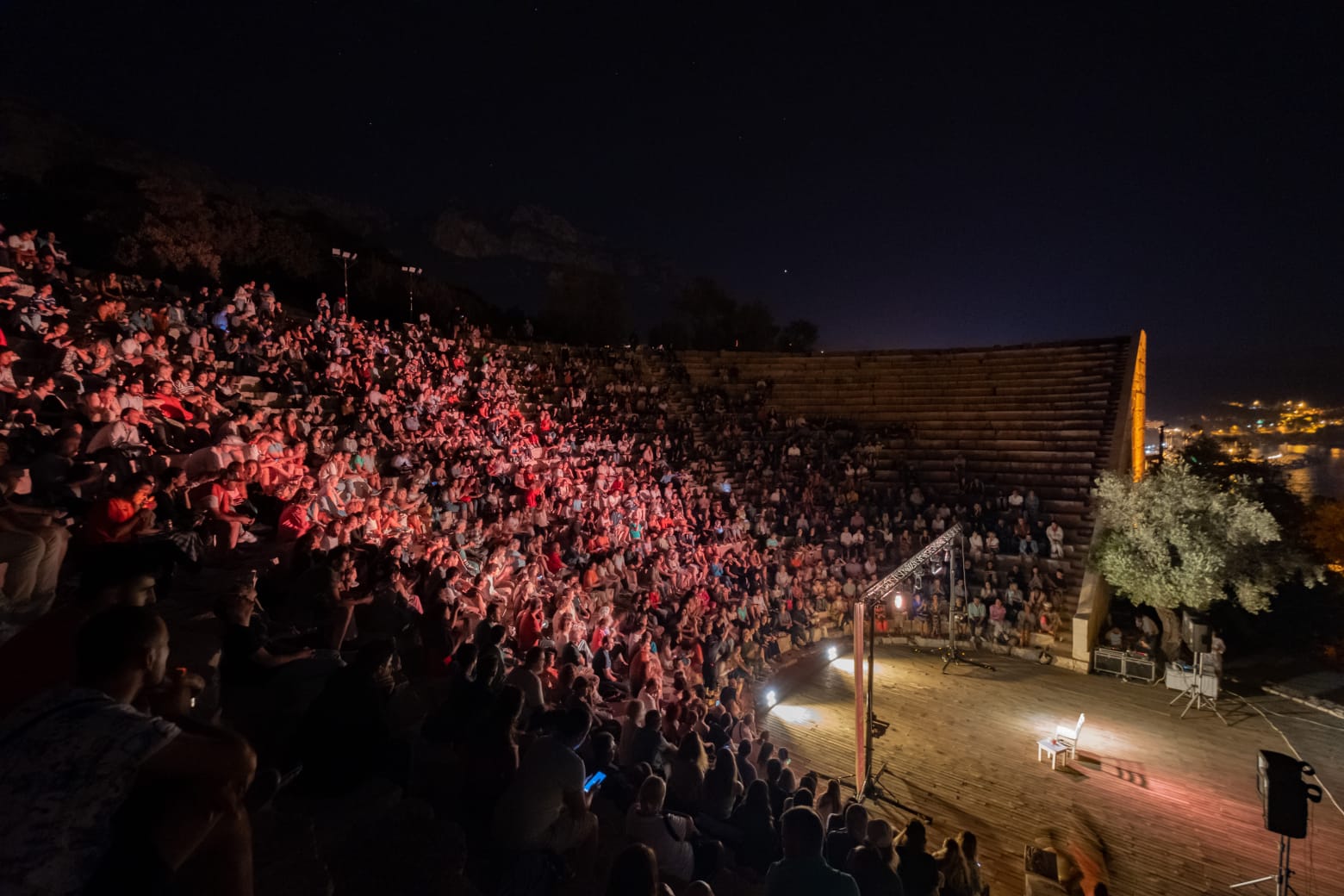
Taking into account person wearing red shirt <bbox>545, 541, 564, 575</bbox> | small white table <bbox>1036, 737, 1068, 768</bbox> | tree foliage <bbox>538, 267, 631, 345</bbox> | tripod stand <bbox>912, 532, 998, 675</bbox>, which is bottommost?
small white table <bbox>1036, 737, 1068, 768</bbox>

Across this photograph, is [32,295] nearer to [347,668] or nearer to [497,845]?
[347,668]

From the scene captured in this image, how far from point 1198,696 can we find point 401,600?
1161 cm

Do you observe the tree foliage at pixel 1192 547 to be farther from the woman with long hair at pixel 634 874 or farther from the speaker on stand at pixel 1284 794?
the woman with long hair at pixel 634 874

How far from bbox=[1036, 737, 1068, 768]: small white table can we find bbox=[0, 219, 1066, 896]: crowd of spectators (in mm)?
3081

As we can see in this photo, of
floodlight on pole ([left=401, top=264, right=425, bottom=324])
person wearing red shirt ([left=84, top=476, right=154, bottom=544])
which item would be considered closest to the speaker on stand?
person wearing red shirt ([left=84, top=476, right=154, bottom=544])

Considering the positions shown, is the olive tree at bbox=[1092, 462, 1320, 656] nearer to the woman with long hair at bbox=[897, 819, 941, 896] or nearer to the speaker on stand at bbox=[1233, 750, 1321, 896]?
the speaker on stand at bbox=[1233, 750, 1321, 896]

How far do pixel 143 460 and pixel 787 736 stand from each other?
333 inches

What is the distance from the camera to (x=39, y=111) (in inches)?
1453

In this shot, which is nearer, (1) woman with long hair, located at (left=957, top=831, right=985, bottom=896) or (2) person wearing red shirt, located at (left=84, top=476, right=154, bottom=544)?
(2) person wearing red shirt, located at (left=84, top=476, right=154, bottom=544)

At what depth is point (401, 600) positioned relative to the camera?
5.58 meters

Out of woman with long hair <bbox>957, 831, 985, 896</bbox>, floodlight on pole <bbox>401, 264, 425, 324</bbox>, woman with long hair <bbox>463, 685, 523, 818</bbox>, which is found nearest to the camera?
woman with long hair <bbox>463, 685, 523, 818</bbox>

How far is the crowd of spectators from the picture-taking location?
149cm

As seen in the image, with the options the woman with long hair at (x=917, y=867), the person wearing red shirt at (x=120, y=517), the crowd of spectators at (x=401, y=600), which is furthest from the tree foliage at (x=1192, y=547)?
the person wearing red shirt at (x=120, y=517)

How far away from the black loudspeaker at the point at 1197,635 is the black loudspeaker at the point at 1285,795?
6.75 meters
